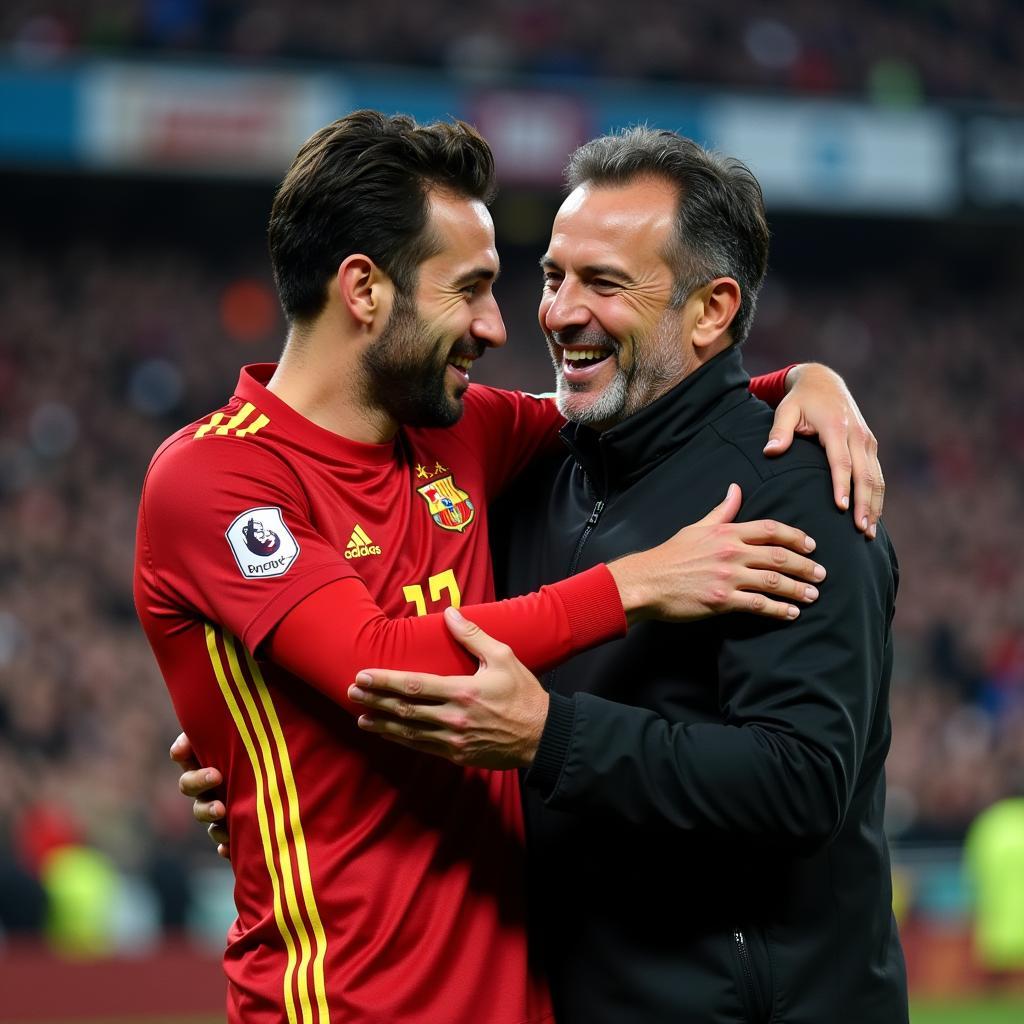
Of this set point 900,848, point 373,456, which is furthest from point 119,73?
point 373,456

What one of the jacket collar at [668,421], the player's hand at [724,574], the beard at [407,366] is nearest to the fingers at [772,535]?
the player's hand at [724,574]

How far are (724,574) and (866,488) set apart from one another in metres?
0.35

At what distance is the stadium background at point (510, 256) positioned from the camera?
12031 mm

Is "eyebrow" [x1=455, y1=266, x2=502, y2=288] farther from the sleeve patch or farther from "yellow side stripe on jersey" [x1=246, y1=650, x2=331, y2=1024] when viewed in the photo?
"yellow side stripe on jersey" [x1=246, y1=650, x2=331, y2=1024]

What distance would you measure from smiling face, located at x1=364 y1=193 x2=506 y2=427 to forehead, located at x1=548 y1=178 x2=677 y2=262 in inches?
7.1

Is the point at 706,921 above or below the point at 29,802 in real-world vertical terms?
below

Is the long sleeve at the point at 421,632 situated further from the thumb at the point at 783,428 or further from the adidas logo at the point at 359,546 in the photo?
the thumb at the point at 783,428

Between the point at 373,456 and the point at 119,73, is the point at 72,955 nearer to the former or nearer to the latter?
the point at 373,456

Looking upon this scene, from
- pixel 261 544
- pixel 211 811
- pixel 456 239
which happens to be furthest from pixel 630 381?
pixel 211 811

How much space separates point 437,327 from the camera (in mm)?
2945

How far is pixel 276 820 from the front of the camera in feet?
8.82

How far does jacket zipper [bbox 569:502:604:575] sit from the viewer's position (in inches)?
117

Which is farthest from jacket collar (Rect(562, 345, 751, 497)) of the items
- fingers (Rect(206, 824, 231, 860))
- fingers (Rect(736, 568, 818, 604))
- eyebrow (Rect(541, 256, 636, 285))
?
fingers (Rect(206, 824, 231, 860))

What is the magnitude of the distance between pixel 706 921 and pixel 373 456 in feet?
3.38
